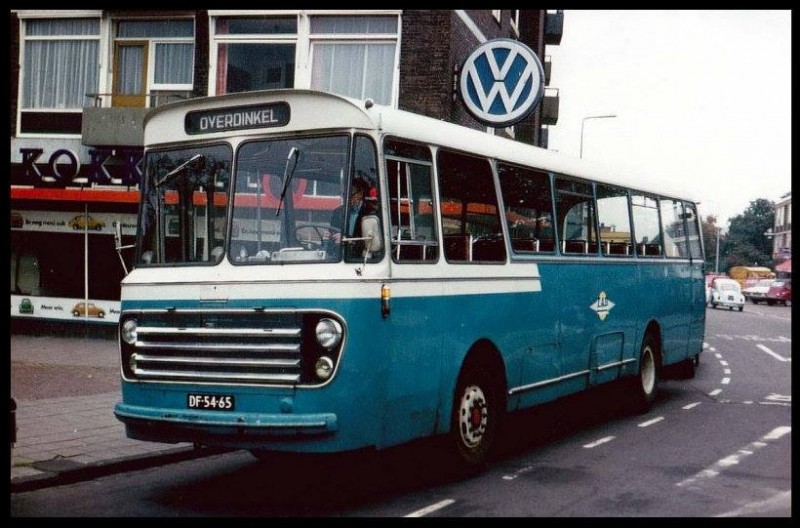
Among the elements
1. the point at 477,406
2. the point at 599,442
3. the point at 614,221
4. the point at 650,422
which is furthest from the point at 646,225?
the point at 477,406

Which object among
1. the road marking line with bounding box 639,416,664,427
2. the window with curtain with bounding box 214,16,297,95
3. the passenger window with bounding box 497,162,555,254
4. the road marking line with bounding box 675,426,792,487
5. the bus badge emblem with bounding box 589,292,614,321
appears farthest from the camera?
the window with curtain with bounding box 214,16,297,95

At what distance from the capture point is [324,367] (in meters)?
6.55

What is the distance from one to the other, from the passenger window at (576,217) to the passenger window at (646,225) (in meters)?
1.43

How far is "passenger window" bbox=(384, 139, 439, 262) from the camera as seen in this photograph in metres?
7.09

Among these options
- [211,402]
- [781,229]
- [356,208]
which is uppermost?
[781,229]

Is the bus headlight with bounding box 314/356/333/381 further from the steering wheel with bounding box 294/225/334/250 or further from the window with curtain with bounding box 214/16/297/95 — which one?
the window with curtain with bounding box 214/16/297/95

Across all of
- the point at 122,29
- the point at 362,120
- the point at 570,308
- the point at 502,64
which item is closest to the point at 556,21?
the point at 122,29

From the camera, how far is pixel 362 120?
6.94 metres

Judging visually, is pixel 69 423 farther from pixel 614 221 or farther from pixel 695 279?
pixel 695 279

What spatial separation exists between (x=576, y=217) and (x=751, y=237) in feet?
399

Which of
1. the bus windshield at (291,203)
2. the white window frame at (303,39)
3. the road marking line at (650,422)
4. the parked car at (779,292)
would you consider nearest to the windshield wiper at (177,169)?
the bus windshield at (291,203)

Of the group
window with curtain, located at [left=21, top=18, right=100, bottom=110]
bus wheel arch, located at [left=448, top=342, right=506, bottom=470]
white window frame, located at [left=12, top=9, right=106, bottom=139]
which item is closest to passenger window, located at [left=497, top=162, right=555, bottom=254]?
bus wheel arch, located at [left=448, top=342, right=506, bottom=470]

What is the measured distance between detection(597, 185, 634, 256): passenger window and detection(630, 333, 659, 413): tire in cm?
143

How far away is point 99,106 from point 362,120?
13691 mm
